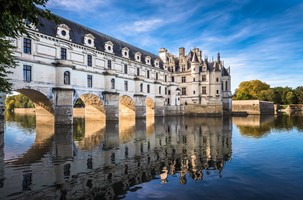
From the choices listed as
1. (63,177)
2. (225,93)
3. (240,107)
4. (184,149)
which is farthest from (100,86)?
(240,107)

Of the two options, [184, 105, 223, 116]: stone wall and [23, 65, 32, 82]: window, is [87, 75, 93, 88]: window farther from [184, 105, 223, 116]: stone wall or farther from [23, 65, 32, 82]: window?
[184, 105, 223, 116]: stone wall

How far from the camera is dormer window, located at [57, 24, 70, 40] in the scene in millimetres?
24750

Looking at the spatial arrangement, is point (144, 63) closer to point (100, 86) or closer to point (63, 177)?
point (100, 86)

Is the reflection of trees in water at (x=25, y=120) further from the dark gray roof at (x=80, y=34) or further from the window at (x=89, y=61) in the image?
the dark gray roof at (x=80, y=34)

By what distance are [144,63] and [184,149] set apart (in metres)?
31.4

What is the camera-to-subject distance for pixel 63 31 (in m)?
25.5

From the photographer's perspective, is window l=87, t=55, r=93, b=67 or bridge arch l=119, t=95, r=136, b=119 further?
bridge arch l=119, t=95, r=136, b=119

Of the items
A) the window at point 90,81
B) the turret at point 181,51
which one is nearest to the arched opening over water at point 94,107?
the window at point 90,81

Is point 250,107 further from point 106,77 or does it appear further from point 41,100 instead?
point 41,100

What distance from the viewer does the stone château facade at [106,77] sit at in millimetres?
22594

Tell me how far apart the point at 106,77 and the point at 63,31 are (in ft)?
28.5

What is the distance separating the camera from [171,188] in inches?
272

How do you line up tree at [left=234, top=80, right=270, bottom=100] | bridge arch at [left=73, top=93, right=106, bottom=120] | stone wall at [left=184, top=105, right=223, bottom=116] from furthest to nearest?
tree at [left=234, top=80, right=270, bottom=100], stone wall at [left=184, top=105, right=223, bottom=116], bridge arch at [left=73, top=93, right=106, bottom=120]

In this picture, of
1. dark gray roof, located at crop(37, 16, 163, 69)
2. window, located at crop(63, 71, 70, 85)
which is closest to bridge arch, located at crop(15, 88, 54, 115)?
window, located at crop(63, 71, 70, 85)
